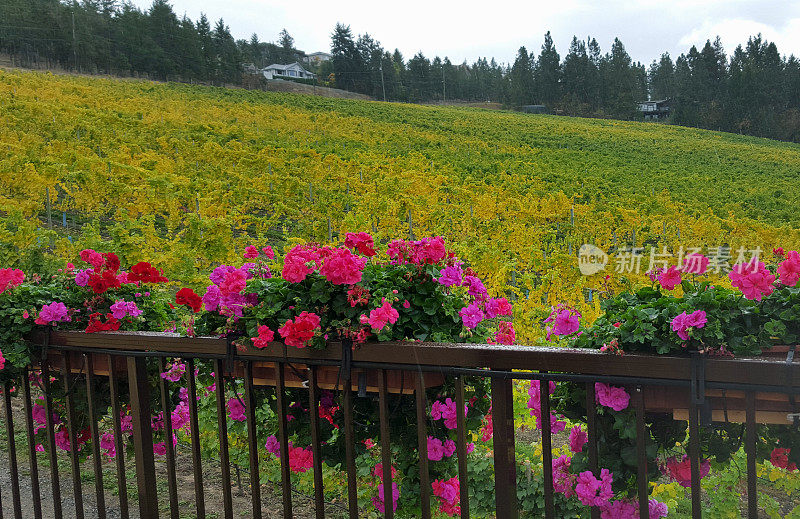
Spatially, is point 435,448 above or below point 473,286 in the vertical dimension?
below

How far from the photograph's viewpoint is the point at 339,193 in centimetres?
1191

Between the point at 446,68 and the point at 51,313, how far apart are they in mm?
68983

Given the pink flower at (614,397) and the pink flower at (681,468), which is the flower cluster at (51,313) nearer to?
the pink flower at (614,397)

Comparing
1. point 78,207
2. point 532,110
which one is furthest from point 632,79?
point 78,207

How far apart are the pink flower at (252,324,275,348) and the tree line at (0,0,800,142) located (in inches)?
1745

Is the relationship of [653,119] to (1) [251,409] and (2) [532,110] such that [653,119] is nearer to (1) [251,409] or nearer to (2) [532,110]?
(2) [532,110]

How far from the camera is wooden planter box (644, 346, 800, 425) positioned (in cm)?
142

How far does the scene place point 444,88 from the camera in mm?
63156

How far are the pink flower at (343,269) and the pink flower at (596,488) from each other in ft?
2.59

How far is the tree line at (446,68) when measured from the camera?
41.7m

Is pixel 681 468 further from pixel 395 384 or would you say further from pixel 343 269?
pixel 343 269

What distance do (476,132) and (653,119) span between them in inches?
1347

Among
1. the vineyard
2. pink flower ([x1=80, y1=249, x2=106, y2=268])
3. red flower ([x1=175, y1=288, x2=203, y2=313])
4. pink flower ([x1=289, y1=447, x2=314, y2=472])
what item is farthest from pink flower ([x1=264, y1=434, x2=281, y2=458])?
the vineyard

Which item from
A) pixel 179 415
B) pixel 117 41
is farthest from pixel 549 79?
pixel 179 415
